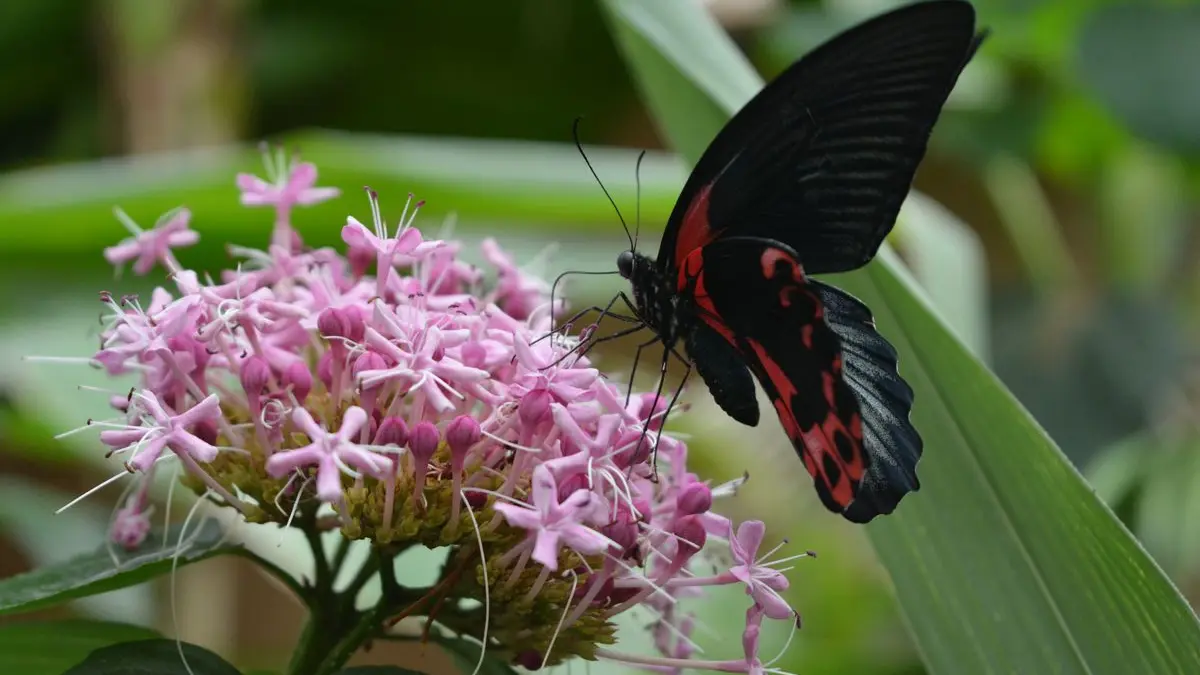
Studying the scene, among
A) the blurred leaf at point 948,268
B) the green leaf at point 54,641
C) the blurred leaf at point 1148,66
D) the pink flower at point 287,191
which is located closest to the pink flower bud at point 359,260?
the pink flower at point 287,191

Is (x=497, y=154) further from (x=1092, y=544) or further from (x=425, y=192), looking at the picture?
(x=1092, y=544)

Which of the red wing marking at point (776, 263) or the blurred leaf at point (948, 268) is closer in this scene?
the red wing marking at point (776, 263)

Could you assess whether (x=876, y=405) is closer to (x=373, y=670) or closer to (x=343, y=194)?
(x=373, y=670)

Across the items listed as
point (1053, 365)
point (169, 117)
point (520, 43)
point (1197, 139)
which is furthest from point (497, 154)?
point (520, 43)

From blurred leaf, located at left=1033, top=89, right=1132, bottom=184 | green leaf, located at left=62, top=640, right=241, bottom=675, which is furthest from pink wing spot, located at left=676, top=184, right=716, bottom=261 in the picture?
blurred leaf, located at left=1033, top=89, right=1132, bottom=184

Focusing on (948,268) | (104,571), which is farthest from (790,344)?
(948,268)

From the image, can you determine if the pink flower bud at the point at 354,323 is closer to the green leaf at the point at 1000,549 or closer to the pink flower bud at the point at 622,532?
the pink flower bud at the point at 622,532
